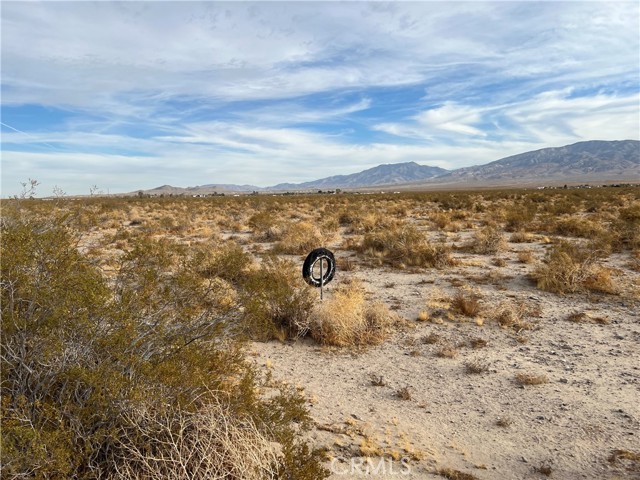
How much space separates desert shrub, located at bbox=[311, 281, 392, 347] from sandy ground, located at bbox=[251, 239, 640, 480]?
22cm

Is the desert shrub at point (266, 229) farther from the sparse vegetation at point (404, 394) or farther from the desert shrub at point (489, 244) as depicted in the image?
the sparse vegetation at point (404, 394)

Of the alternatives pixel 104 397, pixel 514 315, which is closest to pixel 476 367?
pixel 514 315

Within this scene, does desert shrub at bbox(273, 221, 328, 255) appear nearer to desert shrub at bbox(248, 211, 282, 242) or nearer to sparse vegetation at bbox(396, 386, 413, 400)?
desert shrub at bbox(248, 211, 282, 242)

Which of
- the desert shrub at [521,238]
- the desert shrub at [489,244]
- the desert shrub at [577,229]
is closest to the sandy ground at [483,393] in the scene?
the desert shrub at [489,244]

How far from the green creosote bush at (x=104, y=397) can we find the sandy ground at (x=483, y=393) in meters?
1.21

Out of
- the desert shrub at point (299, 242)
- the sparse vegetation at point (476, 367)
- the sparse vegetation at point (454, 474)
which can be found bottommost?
the sparse vegetation at point (454, 474)

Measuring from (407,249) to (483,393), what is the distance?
25.4ft

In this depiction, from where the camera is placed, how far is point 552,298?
372 inches

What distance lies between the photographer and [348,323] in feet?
24.5

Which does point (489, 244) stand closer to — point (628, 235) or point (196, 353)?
point (628, 235)

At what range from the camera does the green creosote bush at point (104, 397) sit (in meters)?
3.02

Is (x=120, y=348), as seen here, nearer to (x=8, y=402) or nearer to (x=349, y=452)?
(x=8, y=402)

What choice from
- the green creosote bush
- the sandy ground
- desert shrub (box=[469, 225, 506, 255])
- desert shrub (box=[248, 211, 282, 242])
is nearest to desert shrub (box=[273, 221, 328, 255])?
desert shrub (box=[248, 211, 282, 242])

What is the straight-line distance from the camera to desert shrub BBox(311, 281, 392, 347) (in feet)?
24.1
